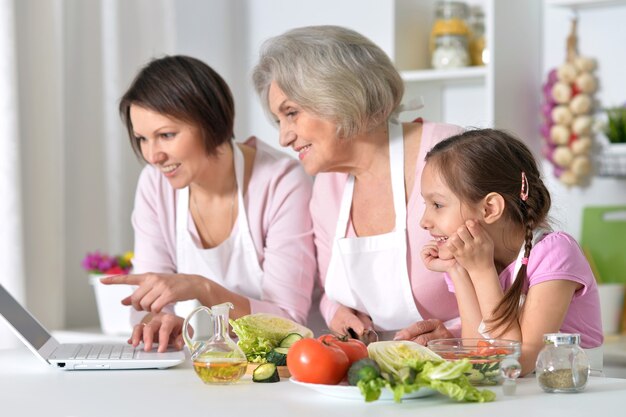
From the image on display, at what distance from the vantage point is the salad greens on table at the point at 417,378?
1217 millimetres

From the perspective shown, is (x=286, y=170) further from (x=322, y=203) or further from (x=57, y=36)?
(x=57, y=36)

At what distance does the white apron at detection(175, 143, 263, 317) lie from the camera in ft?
7.79

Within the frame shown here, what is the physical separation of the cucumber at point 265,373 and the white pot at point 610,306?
164cm

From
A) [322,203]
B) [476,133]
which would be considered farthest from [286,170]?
[476,133]

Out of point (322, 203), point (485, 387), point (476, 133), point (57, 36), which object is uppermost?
point (57, 36)

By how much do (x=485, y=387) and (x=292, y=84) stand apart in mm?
974

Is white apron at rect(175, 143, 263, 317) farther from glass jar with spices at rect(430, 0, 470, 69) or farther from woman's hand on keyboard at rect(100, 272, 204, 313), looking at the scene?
glass jar with spices at rect(430, 0, 470, 69)

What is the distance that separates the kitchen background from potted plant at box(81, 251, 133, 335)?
15cm

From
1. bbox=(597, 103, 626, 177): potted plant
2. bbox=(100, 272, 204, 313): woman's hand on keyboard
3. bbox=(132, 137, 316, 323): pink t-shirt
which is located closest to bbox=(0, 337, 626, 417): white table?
bbox=(100, 272, 204, 313): woman's hand on keyboard

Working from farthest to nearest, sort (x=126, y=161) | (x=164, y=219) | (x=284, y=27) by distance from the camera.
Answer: (x=284, y=27) < (x=126, y=161) < (x=164, y=219)

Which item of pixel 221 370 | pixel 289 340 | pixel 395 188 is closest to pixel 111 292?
pixel 395 188

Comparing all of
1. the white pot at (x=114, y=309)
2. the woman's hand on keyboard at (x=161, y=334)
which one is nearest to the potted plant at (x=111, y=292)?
the white pot at (x=114, y=309)

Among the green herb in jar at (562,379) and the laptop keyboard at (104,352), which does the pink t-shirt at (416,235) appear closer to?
the laptop keyboard at (104,352)

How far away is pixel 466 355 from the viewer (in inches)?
53.3
